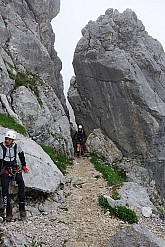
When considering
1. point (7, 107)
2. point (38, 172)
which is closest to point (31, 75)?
point (7, 107)

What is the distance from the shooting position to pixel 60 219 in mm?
15430

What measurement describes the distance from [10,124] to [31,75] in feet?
41.5

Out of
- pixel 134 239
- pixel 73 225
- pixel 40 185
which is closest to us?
pixel 134 239

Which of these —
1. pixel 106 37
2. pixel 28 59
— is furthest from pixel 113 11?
pixel 28 59

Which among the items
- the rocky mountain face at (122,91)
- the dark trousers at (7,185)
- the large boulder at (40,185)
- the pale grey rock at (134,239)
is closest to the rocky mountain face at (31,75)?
the rocky mountain face at (122,91)

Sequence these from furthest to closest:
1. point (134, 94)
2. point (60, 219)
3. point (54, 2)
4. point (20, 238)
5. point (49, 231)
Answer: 1. point (54, 2)
2. point (134, 94)
3. point (60, 219)
4. point (49, 231)
5. point (20, 238)

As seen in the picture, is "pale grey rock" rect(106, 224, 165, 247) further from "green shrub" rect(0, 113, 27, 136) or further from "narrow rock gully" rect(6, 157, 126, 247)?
"green shrub" rect(0, 113, 27, 136)

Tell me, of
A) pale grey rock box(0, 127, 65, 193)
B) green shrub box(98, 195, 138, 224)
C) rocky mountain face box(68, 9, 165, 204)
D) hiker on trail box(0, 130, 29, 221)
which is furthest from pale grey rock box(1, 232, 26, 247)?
rocky mountain face box(68, 9, 165, 204)

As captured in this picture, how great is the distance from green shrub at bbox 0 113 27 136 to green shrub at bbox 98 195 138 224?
8675mm

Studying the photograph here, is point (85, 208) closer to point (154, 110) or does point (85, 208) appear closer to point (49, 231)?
point (49, 231)

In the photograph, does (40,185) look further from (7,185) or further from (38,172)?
(7,185)

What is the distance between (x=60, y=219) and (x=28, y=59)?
25.0 m

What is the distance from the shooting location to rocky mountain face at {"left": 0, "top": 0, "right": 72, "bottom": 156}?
28.9m

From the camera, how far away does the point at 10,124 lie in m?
23.1
